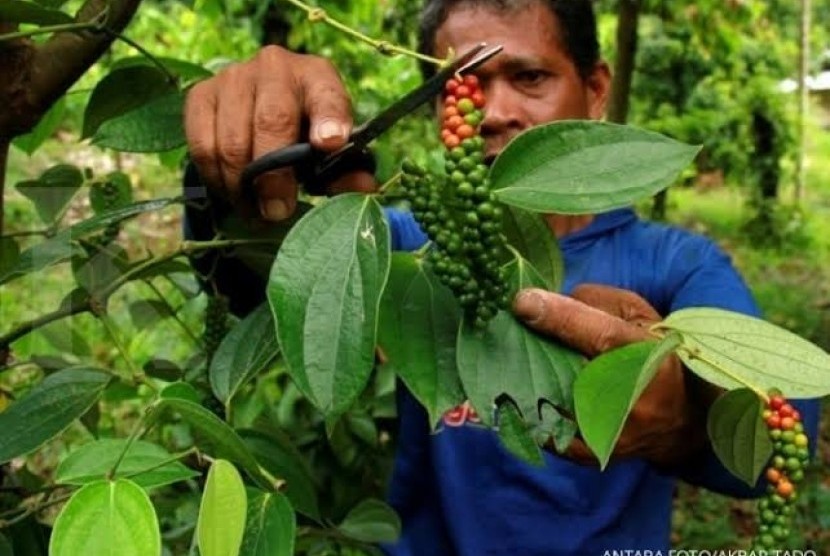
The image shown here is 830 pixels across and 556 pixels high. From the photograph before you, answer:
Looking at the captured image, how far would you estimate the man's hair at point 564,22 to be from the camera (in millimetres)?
802

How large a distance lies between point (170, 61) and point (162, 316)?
0.80ft

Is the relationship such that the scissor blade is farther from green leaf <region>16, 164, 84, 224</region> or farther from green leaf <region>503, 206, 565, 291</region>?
green leaf <region>16, 164, 84, 224</region>

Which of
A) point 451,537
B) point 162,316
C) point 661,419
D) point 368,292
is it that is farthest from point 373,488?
point 368,292

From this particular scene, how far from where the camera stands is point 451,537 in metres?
0.90

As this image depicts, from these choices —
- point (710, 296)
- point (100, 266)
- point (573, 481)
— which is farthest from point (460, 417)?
point (100, 266)

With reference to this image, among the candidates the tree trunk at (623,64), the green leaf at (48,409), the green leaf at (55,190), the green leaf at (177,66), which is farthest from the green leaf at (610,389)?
the tree trunk at (623,64)

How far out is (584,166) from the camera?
406mm

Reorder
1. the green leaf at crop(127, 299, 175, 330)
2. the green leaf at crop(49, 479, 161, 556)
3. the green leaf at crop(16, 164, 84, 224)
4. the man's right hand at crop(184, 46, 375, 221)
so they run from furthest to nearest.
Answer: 1. the green leaf at crop(127, 299, 175, 330)
2. the green leaf at crop(16, 164, 84, 224)
3. the man's right hand at crop(184, 46, 375, 221)
4. the green leaf at crop(49, 479, 161, 556)

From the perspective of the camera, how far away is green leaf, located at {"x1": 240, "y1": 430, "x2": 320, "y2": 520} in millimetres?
526

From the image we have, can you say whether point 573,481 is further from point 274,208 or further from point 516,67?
point 274,208

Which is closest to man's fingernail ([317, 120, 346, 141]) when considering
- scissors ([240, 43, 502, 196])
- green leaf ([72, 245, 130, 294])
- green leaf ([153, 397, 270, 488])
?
scissors ([240, 43, 502, 196])

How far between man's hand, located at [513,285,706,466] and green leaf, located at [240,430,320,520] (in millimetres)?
141

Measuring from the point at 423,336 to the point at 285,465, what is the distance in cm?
14

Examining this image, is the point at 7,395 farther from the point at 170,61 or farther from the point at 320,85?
the point at 320,85
